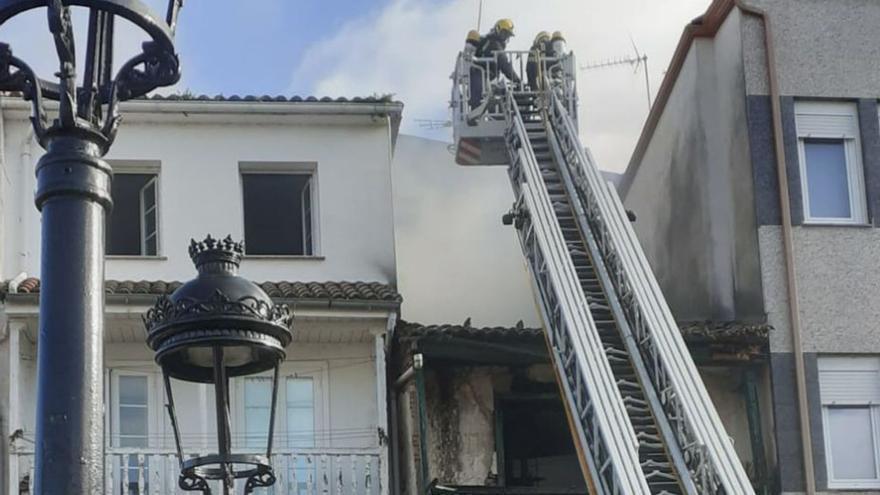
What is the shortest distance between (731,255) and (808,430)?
2649 millimetres

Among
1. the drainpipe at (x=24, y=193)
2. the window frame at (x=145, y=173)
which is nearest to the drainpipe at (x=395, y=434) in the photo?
the window frame at (x=145, y=173)

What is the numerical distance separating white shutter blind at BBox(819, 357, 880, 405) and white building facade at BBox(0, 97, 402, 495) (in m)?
4.96

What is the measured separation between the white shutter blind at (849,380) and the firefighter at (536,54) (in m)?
5.49

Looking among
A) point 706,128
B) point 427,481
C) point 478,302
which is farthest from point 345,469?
point 478,302

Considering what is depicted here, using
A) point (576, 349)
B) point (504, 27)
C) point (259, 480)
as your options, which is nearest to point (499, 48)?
point (504, 27)

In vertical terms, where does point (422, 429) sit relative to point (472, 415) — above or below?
below

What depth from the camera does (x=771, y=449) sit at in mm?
18750

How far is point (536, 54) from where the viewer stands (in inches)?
882

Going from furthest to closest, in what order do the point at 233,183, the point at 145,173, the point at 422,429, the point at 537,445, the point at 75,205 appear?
the point at 145,173
the point at 233,183
the point at 537,445
the point at 422,429
the point at 75,205

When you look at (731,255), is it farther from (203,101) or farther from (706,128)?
(203,101)

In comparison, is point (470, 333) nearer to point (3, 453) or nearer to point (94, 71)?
point (3, 453)

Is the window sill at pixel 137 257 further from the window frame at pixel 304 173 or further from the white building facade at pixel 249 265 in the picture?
the window frame at pixel 304 173

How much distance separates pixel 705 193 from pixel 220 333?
15000mm

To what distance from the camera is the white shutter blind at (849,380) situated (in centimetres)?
1923
